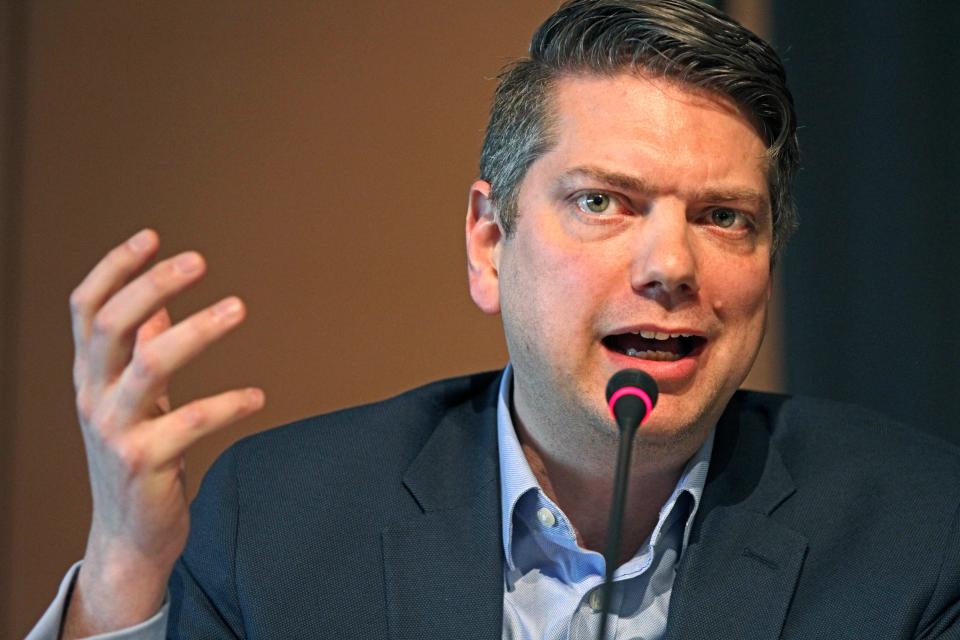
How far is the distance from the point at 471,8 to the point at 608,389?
63.5 inches

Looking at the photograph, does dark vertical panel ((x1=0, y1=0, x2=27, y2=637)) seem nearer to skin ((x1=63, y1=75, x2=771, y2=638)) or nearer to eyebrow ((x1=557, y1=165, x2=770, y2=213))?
skin ((x1=63, y1=75, x2=771, y2=638))

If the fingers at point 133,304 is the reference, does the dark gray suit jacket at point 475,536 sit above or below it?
below

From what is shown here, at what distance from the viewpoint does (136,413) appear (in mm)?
1249

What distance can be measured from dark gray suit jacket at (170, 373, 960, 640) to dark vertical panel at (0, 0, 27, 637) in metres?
1.16

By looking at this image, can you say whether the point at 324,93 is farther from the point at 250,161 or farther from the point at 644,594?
the point at 644,594

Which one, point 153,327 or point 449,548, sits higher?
point 153,327

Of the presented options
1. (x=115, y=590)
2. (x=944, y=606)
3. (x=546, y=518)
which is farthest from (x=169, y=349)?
(x=944, y=606)

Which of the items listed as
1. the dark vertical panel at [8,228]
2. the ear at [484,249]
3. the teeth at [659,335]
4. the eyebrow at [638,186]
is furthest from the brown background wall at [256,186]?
the teeth at [659,335]

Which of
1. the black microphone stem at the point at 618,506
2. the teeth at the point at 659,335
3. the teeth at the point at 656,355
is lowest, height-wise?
the black microphone stem at the point at 618,506

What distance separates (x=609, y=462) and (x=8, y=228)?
1.72 m

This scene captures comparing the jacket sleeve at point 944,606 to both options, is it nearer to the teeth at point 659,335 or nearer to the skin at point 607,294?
the skin at point 607,294

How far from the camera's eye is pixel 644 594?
1705 millimetres

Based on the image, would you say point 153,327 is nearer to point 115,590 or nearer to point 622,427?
point 115,590

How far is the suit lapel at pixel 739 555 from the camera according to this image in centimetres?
160
